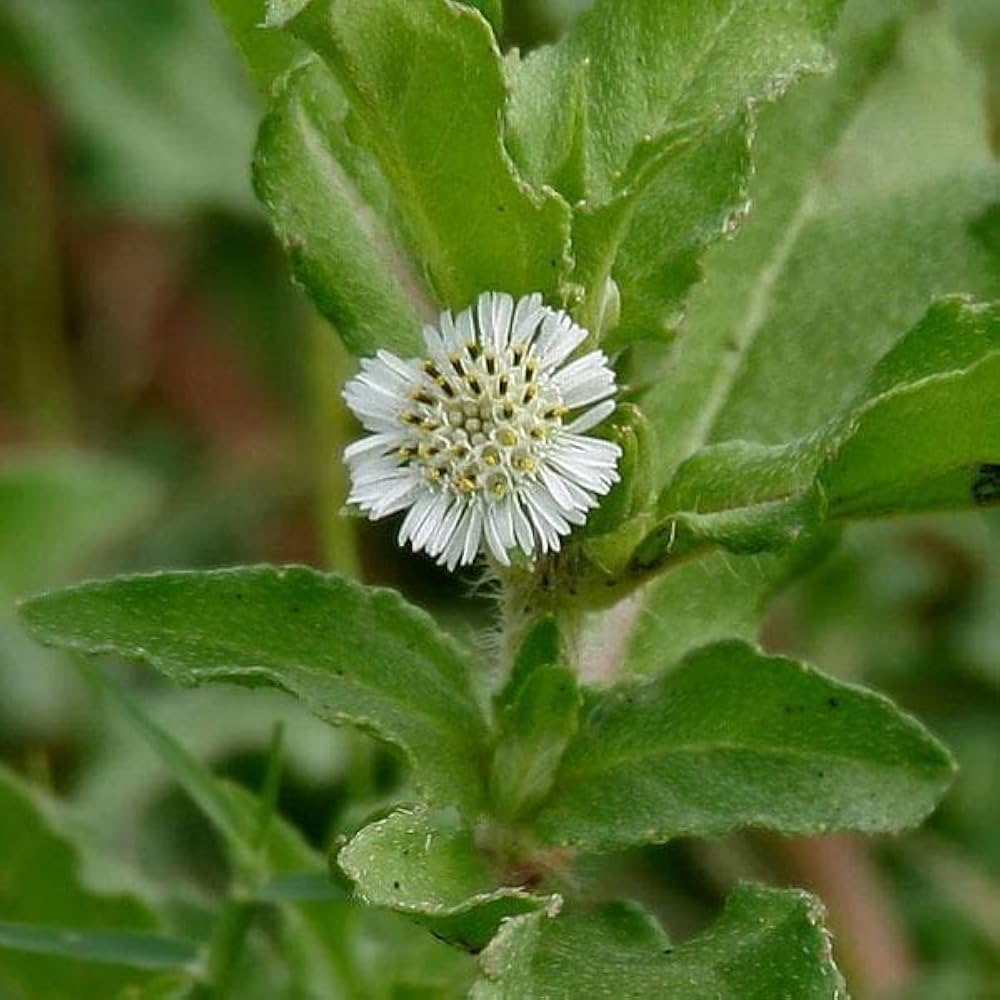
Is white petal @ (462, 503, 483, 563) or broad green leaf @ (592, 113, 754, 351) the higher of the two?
broad green leaf @ (592, 113, 754, 351)

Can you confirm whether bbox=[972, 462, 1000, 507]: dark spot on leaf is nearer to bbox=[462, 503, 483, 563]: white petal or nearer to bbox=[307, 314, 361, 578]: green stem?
bbox=[462, 503, 483, 563]: white petal

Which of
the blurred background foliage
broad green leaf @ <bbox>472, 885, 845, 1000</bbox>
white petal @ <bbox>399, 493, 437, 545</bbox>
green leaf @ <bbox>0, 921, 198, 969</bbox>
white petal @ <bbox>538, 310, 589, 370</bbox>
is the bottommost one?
the blurred background foliage

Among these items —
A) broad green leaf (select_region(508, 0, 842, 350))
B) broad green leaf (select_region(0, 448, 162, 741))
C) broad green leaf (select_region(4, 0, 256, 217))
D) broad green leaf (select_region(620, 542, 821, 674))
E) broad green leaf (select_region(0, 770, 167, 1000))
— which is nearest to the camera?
broad green leaf (select_region(508, 0, 842, 350))

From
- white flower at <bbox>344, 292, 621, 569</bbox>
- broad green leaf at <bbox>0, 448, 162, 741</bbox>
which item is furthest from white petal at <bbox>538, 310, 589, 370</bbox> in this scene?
broad green leaf at <bbox>0, 448, 162, 741</bbox>

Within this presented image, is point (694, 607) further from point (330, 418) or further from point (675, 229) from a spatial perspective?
point (330, 418)

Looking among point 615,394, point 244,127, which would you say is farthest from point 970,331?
point 244,127

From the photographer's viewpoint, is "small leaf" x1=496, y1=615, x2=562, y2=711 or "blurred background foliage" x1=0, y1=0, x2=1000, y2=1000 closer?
"small leaf" x1=496, y1=615, x2=562, y2=711

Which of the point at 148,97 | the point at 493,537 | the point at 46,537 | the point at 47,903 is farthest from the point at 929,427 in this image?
the point at 148,97
